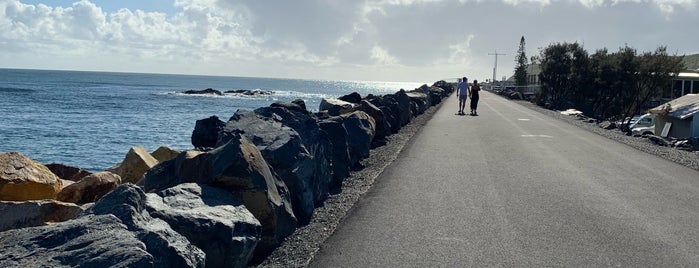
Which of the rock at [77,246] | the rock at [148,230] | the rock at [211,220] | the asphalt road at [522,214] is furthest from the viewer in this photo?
the asphalt road at [522,214]

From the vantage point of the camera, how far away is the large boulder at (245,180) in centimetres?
667

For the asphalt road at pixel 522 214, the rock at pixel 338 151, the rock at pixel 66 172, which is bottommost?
the rock at pixel 66 172

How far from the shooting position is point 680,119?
23547mm

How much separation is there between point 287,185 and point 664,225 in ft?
15.2

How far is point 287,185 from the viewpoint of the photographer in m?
8.03

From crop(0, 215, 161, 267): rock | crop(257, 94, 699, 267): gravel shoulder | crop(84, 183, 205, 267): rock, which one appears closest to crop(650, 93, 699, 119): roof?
crop(257, 94, 699, 267): gravel shoulder

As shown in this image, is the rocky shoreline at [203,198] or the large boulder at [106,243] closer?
the large boulder at [106,243]

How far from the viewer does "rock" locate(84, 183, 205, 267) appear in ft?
14.7

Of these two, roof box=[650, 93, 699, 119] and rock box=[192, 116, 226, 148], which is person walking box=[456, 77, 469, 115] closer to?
roof box=[650, 93, 699, 119]

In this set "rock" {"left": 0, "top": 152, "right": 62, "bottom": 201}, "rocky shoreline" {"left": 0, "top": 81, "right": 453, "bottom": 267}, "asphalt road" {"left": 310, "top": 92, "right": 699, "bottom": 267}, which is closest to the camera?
"rocky shoreline" {"left": 0, "top": 81, "right": 453, "bottom": 267}

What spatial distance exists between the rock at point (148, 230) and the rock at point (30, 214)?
255cm

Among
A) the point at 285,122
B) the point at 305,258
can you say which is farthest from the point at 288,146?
the point at 305,258

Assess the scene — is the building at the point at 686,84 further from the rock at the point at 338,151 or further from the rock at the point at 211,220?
the rock at the point at 211,220

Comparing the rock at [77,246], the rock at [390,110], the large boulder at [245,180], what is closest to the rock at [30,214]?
the large boulder at [245,180]
